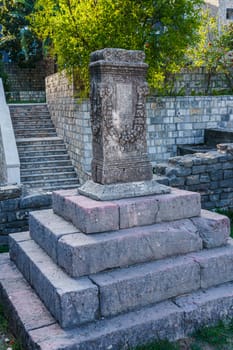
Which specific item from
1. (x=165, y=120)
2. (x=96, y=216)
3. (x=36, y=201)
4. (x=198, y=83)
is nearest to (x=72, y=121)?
(x=165, y=120)

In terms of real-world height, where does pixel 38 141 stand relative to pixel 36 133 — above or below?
below

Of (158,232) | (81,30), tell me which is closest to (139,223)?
(158,232)

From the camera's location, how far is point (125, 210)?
4.30m

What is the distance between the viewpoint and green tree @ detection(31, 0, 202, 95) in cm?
1073

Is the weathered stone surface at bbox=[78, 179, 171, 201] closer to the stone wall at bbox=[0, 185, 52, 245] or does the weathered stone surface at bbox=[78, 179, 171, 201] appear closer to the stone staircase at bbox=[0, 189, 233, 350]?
the stone staircase at bbox=[0, 189, 233, 350]

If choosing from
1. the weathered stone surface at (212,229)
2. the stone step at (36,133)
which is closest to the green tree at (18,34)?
the stone step at (36,133)

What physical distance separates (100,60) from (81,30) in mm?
6881

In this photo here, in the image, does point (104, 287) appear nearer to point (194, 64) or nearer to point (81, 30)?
point (81, 30)

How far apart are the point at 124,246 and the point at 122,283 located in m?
0.40

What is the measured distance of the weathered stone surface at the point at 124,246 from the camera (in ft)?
12.8

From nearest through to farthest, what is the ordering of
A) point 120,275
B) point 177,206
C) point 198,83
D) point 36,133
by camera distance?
point 120,275
point 177,206
point 36,133
point 198,83

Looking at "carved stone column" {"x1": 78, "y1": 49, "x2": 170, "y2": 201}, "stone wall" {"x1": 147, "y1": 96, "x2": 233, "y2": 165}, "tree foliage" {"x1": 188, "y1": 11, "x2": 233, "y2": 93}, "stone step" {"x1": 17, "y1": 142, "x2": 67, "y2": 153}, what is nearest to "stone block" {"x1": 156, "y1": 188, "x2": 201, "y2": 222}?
"carved stone column" {"x1": 78, "y1": 49, "x2": 170, "y2": 201}

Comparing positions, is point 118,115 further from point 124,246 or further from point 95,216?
point 124,246

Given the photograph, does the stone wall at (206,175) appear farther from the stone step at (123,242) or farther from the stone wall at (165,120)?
the stone wall at (165,120)
